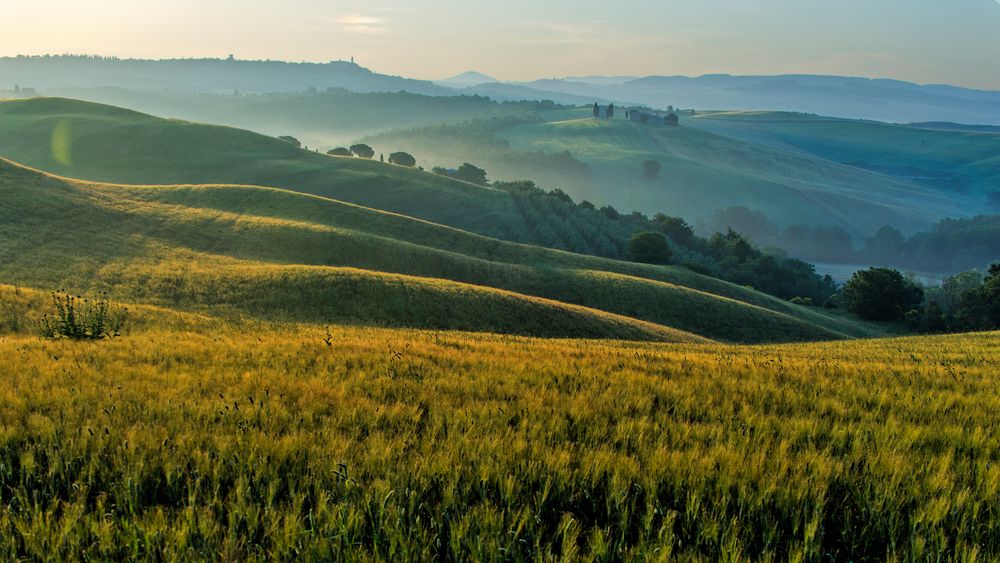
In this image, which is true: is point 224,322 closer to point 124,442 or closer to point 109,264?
point 124,442

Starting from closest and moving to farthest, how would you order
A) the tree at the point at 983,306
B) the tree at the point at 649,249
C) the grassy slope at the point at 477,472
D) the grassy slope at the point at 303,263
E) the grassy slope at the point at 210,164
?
1. the grassy slope at the point at 477,472
2. the grassy slope at the point at 303,263
3. the tree at the point at 983,306
4. the tree at the point at 649,249
5. the grassy slope at the point at 210,164

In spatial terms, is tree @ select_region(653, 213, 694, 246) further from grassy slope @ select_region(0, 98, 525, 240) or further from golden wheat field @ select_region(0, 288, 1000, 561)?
golden wheat field @ select_region(0, 288, 1000, 561)

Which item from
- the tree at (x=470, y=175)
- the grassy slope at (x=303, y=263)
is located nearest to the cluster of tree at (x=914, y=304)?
the grassy slope at (x=303, y=263)

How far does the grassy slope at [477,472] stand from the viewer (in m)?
3.73

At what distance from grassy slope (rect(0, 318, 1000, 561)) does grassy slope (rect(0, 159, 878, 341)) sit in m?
23.1

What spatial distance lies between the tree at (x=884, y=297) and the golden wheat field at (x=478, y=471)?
83.6 m

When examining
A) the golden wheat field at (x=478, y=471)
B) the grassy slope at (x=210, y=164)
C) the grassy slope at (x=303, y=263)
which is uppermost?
the grassy slope at (x=210, y=164)

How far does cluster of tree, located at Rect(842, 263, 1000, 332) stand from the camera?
230 feet

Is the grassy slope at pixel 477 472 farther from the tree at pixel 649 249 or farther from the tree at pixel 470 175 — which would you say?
the tree at pixel 470 175

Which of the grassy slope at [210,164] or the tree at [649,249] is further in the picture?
the grassy slope at [210,164]

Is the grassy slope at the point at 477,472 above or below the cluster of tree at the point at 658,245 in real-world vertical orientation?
above

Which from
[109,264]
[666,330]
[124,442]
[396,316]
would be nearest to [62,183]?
[109,264]

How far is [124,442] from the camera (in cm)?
512

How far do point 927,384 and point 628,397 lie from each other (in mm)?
6702
